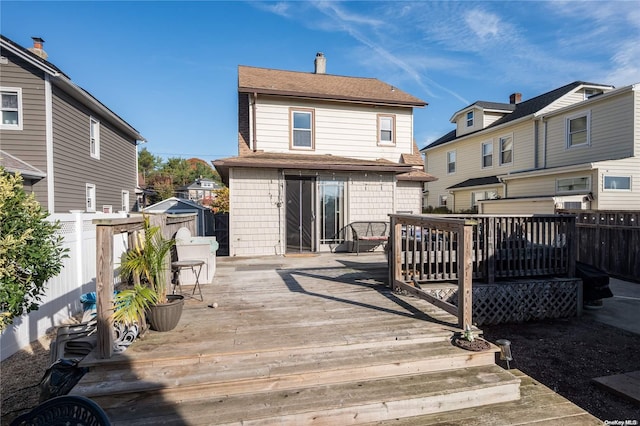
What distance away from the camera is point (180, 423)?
2281mm

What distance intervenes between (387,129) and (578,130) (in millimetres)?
9364

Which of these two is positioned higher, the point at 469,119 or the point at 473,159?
the point at 469,119

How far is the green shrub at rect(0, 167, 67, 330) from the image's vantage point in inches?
106

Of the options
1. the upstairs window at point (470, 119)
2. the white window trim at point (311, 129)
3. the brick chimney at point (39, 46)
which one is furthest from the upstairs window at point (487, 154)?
the brick chimney at point (39, 46)

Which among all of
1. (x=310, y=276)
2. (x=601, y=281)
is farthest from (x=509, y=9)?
(x=310, y=276)

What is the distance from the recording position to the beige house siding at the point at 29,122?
28.1 ft

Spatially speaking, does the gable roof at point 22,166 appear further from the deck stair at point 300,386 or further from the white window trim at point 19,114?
the deck stair at point 300,386

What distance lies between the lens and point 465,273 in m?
3.49

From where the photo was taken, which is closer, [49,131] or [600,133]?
[49,131]

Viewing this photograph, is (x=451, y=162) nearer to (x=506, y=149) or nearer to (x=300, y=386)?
(x=506, y=149)

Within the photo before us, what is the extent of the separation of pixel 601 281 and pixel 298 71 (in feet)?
37.8

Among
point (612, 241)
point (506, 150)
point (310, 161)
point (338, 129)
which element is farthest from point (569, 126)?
point (310, 161)

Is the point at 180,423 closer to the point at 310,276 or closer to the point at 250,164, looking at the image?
the point at 310,276

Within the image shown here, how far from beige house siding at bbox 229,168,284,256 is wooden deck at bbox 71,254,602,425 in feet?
16.7
